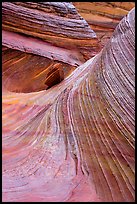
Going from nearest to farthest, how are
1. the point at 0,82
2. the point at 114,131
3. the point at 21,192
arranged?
the point at 21,192 → the point at 114,131 → the point at 0,82

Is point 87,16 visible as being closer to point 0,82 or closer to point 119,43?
point 0,82

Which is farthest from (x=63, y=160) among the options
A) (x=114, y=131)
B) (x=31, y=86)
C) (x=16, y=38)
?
(x=16, y=38)

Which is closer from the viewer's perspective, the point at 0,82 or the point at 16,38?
the point at 0,82

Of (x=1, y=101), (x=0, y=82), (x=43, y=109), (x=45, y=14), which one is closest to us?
(x=43, y=109)

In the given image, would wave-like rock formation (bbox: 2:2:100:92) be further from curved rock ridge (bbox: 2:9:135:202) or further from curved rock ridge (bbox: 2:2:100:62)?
curved rock ridge (bbox: 2:9:135:202)

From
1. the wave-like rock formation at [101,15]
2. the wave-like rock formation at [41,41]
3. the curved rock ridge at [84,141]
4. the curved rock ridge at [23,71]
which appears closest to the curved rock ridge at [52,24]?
the wave-like rock formation at [41,41]

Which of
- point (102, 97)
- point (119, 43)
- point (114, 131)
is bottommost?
point (114, 131)
